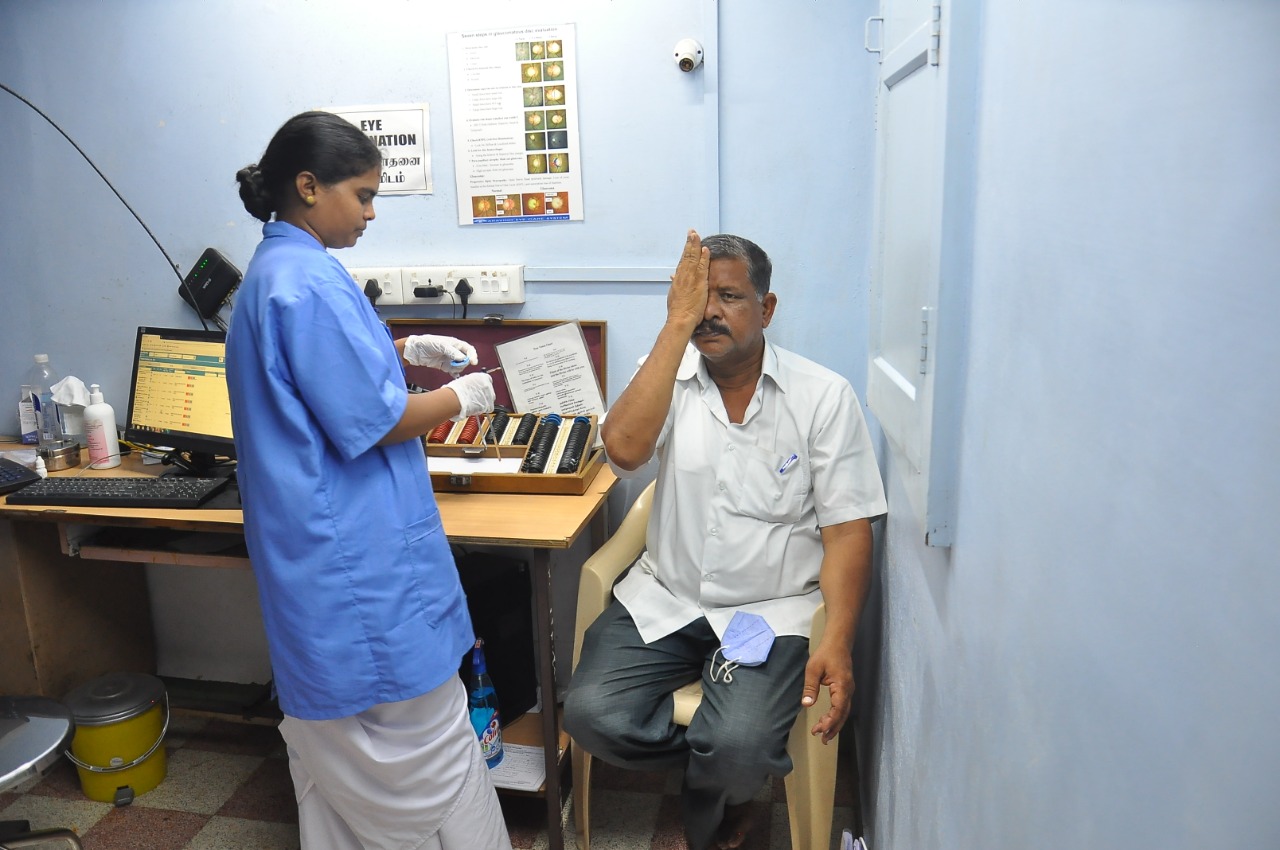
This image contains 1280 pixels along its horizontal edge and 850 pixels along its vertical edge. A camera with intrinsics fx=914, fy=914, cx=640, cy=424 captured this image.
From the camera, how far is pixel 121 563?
269cm

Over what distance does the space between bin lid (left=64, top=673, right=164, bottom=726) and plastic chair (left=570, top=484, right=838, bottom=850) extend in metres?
1.12

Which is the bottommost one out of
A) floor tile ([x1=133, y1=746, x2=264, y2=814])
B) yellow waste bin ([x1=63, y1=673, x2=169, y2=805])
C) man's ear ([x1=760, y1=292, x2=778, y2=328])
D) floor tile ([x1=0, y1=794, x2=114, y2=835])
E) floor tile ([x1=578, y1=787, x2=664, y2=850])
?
floor tile ([x1=0, y1=794, x2=114, y2=835])

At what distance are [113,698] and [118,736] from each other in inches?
3.6

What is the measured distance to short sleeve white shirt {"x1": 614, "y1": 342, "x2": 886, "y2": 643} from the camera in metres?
1.84

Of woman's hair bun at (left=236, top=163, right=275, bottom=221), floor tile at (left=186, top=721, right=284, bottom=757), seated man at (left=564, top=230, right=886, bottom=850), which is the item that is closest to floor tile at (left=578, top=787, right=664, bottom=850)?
seated man at (left=564, top=230, right=886, bottom=850)

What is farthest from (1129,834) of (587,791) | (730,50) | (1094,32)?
(730,50)

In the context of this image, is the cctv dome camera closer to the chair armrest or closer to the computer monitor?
the chair armrest

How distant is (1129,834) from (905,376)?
0.81m

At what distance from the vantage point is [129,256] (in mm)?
2633

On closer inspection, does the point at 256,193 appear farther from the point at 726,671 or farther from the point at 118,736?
the point at 118,736

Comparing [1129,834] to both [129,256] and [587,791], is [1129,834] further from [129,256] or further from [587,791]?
[129,256]

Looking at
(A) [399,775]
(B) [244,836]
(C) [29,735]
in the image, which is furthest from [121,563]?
(A) [399,775]

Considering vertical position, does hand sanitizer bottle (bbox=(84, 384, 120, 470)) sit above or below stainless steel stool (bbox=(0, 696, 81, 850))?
above

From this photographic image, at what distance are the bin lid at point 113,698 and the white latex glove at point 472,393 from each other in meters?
1.23
